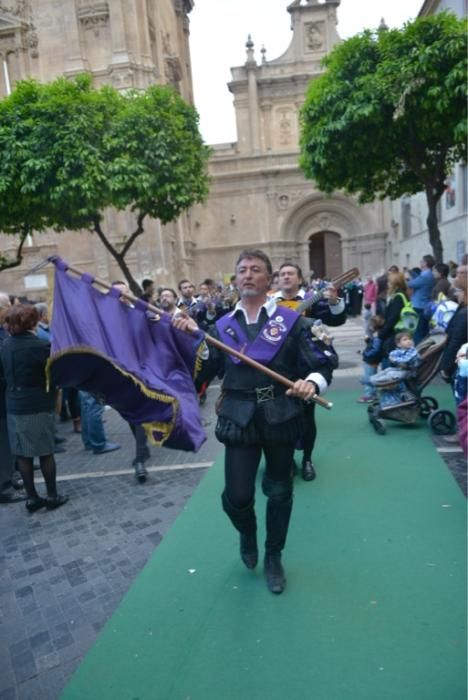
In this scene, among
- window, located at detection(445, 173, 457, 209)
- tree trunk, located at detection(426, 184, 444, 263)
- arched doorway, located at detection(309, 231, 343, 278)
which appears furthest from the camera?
arched doorway, located at detection(309, 231, 343, 278)

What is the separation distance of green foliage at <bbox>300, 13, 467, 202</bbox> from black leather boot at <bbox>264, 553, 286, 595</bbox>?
28.6 ft

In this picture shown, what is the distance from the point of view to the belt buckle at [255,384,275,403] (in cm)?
308

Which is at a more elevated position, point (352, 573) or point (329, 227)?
point (329, 227)

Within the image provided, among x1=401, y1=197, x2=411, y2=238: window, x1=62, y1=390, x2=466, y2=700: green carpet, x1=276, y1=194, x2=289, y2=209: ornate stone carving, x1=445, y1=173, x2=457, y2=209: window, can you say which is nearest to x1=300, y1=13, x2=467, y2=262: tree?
x1=445, y1=173, x2=457, y2=209: window

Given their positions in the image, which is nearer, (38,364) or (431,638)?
(431,638)

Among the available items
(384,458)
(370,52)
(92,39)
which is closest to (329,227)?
(92,39)

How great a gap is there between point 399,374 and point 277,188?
24.2 m

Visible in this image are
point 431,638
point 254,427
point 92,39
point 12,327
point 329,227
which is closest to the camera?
point 431,638

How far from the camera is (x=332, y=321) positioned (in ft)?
15.7

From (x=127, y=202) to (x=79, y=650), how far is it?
32.9ft

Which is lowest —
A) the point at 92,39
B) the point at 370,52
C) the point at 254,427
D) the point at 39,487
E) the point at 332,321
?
the point at 39,487

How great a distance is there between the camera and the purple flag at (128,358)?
134 inches

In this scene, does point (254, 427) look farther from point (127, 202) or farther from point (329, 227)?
point (329, 227)

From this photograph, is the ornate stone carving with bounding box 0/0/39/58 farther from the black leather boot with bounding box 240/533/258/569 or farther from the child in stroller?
the black leather boot with bounding box 240/533/258/569
